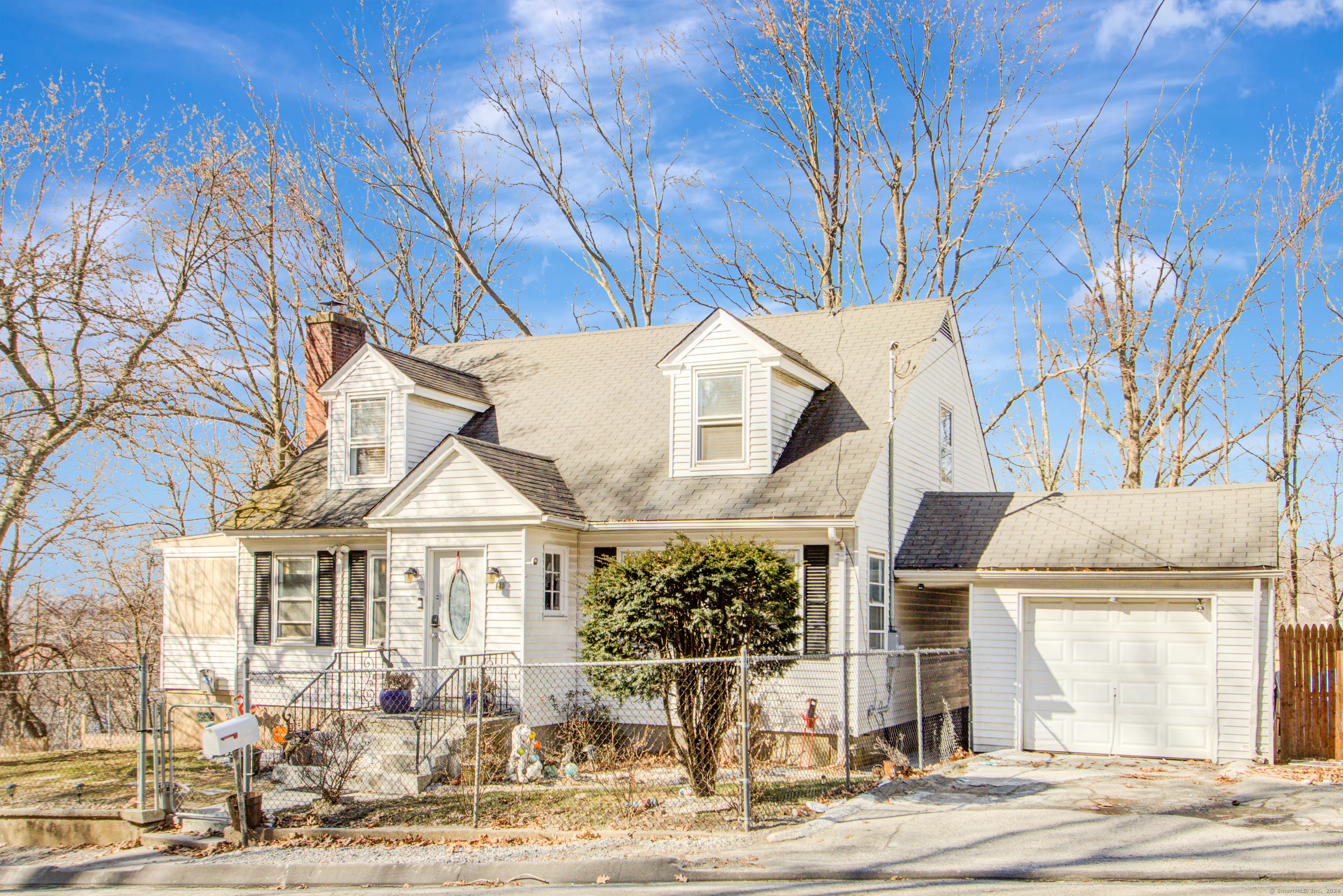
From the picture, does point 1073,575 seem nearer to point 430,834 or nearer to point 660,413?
point 660,413

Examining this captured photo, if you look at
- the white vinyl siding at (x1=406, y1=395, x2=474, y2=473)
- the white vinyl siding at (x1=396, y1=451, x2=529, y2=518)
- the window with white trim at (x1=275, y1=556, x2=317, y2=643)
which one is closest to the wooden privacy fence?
the white vinyl siding at (x1=396, y1=451, x2=529, y2=518)

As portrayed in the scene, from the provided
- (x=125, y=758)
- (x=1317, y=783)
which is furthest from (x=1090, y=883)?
(x=125, y=758)

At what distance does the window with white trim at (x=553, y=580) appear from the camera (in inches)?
588

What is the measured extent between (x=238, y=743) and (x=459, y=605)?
17.9 ft

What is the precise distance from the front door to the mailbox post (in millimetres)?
4973

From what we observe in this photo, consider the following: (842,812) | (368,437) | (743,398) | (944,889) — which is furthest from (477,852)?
(368,437)

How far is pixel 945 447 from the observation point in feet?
60.0

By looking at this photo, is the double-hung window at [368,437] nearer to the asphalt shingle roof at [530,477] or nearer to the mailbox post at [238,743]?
the asphalt shingle roof at [530,477]

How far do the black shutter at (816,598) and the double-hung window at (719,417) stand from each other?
212 cm

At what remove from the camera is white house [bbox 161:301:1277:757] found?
13961 millimetres

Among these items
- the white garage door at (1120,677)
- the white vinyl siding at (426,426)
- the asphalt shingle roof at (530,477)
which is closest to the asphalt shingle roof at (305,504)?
the white vinyl siding at (426,426)

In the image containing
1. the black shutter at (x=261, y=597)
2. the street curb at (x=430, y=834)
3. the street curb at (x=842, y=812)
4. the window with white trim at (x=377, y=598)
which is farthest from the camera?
the black shutter at (x=261, y=597)

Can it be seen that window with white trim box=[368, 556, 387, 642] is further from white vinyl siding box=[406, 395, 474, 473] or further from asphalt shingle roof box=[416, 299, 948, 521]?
asphalt shingle roof box=[416, 299, 948, 521]

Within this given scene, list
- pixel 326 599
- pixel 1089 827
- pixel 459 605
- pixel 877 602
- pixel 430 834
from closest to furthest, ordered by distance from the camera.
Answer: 1. pixel 1089 827
2. pixel 430 834
3. pixel 877 602
4. pixel 459 605
5. pixel 326 599
